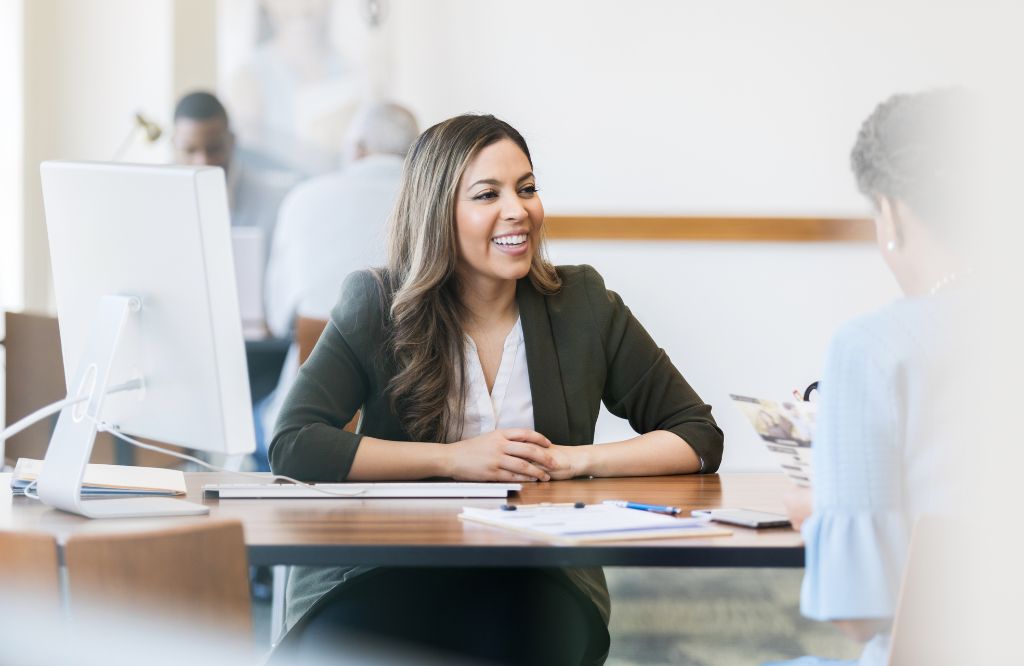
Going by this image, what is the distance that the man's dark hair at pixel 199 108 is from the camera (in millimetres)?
4504

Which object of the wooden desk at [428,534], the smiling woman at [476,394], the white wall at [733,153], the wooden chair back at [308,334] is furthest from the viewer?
the white wall at [733,153]

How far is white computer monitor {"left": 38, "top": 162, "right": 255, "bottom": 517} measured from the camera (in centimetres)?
144

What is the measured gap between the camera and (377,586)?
5.78 feet

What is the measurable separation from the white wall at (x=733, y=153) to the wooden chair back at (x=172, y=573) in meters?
3.52

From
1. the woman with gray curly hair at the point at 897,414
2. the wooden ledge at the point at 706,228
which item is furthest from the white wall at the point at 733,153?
the woman with gray curly hair at the point at 897,414

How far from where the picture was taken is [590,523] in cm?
140

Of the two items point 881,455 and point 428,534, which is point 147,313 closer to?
A: point 428,534

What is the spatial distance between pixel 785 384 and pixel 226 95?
8.51ft

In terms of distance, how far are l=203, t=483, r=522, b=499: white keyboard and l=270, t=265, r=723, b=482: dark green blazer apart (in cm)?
21

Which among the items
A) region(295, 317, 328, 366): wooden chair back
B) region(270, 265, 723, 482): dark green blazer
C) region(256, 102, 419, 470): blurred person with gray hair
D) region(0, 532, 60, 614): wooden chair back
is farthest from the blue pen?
region(256, 102, 419, 470): blurred person with gray hair

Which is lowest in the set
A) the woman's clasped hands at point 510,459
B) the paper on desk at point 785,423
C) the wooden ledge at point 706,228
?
the woman's clasped hands at point 510,459

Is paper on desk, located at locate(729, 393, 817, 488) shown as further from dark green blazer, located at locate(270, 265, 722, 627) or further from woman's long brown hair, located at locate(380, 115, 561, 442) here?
woman's long brown hair, located at locate(380, 115, 561, 442)

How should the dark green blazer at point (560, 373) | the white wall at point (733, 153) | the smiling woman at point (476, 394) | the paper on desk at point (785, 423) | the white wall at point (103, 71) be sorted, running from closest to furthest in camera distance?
1. the paper on desk at point (785, 423)
2. the smiling woman at point (476, 394)
3. the dark green blazer at point (560, 373)
4. the white wall at point (733, 153)
5. the white wall at point (103, 71)

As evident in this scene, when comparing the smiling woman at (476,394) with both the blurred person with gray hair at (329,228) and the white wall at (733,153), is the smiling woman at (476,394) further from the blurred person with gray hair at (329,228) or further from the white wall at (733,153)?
the white wall at (733,153)
